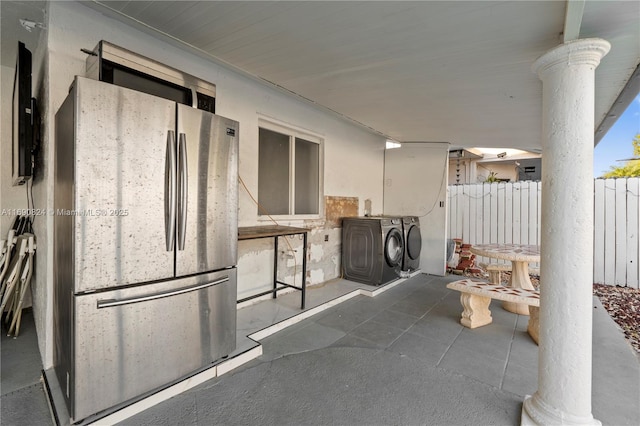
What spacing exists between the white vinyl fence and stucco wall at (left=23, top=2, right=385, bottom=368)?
2121 millimetres

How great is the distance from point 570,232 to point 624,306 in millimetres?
3823

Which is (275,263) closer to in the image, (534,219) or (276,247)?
(276,247)

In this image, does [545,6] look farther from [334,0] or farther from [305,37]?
[305,37]

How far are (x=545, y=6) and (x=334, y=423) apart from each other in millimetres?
2919

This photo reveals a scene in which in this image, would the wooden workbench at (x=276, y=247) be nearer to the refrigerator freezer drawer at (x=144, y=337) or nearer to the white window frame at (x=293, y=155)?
the white window frame at (x=293, y=155)

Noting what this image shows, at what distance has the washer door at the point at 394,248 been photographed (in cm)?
464

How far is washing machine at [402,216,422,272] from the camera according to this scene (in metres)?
5.16

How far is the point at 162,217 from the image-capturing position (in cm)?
190

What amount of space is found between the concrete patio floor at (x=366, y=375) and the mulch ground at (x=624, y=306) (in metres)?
0.13

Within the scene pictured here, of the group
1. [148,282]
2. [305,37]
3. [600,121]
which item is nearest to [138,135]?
[148,282]

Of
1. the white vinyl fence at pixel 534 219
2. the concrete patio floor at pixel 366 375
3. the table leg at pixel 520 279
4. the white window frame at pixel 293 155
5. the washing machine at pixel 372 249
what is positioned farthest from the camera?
the white vinyl fence at pixel 534 219

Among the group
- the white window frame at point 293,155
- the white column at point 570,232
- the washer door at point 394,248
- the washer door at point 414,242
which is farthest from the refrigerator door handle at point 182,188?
the washer door at point 414,242

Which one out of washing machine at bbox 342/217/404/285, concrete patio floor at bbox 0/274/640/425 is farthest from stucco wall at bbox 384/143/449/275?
concrete patio floor at bbox 0/274/640/425

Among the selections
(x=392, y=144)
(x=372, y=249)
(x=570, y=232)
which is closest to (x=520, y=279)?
(x=372, y=249)
